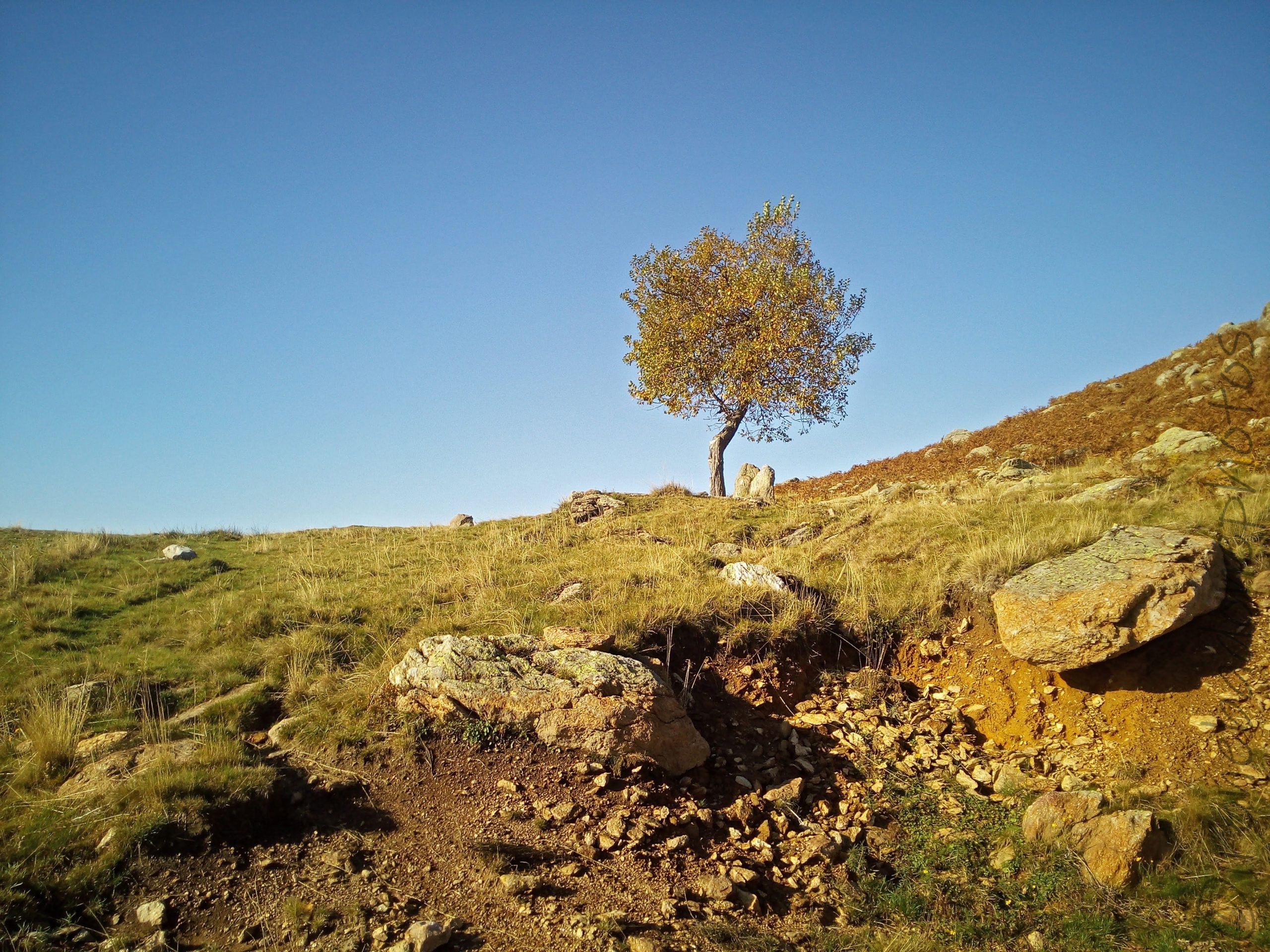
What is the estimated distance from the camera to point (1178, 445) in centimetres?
1582

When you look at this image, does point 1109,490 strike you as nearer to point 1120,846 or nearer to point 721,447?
point 1120,846

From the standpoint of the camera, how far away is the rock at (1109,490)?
41.9 feet

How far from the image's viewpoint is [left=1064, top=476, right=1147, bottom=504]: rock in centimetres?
1277

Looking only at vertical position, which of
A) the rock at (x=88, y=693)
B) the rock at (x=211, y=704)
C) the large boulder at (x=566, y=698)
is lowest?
the large boulder at (x=566, y=698)

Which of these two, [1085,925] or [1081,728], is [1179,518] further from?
[1085,925]

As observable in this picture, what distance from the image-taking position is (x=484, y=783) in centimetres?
764

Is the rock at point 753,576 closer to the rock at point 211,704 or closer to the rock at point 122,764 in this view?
the rock at point 211,704

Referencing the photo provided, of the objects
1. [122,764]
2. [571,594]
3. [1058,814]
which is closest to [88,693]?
[122,764]

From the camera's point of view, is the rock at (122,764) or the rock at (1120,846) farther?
the rock at (122,764)

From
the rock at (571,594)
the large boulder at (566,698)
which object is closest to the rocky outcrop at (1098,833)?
the large boulder at (566,698)

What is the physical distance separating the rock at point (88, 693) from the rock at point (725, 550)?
9745 mm

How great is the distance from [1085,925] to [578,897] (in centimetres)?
418

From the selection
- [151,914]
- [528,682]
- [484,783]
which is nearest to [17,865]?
[151,914]

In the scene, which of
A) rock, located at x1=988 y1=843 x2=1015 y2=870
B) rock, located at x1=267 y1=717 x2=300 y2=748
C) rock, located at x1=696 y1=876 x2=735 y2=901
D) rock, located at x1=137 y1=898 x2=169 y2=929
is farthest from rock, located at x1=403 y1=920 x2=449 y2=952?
rock, located at x1=988 y1=843 x2=1015 y2=870
